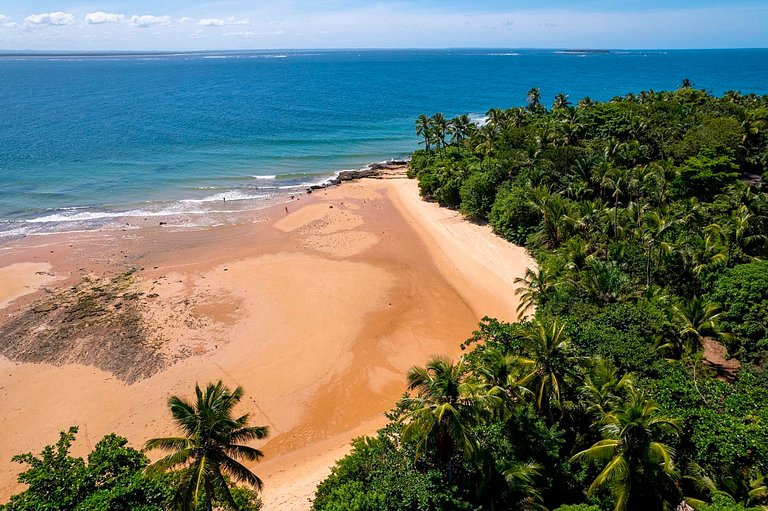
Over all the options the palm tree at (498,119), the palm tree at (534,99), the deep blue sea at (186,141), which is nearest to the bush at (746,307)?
the palm tree at (498,119)

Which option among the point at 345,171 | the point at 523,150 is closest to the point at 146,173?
the point at 345,171

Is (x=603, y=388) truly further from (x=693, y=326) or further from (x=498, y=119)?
(x=498, y=119)

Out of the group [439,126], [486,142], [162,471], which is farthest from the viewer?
[439,126]

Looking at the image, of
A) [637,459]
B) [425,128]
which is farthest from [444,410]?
[425,128]

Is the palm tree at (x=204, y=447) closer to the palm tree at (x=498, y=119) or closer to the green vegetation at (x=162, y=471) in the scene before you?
the green vegetation at (x=162, y=471)

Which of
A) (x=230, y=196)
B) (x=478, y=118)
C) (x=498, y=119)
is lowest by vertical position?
(x=230, y=196)

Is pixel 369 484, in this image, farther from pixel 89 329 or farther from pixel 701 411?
pixel 89 329

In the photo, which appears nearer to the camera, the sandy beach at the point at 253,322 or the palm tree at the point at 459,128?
the sandy beach at the point at 253,322
